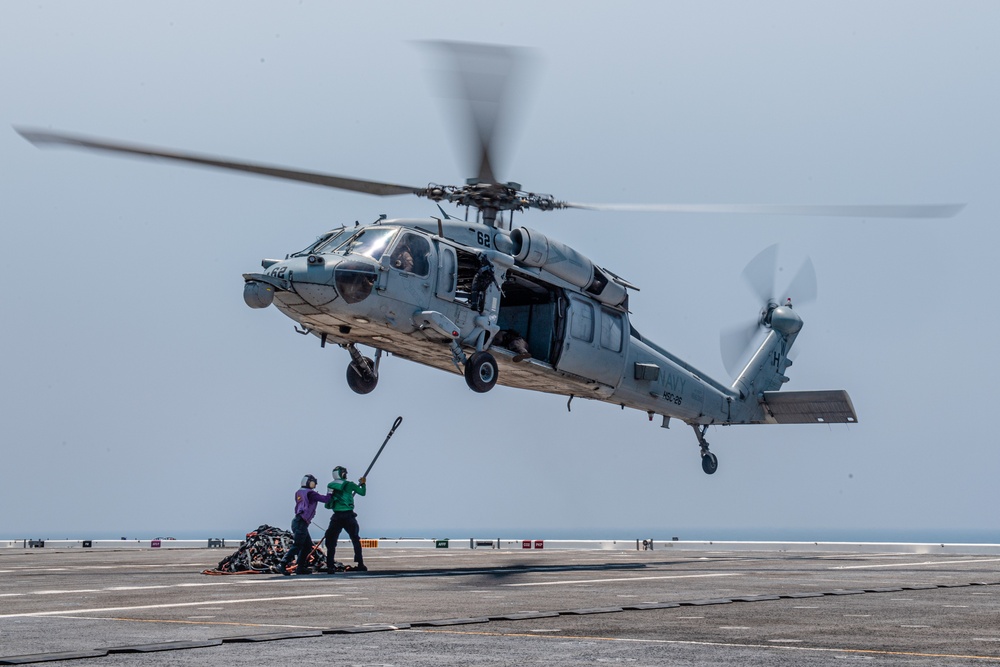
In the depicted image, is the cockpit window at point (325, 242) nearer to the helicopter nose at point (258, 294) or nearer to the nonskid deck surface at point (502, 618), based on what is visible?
the helicopter nose at point (258, 294)

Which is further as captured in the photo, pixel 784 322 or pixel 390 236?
pixel 784 322

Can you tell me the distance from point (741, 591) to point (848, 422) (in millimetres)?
19247

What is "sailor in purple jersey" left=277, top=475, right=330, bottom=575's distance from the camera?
70.0 feet

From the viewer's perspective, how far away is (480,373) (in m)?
25.8

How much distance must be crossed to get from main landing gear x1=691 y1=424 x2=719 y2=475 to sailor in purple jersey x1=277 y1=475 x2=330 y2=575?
15081 millimetres

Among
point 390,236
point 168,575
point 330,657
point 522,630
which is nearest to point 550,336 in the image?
point 390,236

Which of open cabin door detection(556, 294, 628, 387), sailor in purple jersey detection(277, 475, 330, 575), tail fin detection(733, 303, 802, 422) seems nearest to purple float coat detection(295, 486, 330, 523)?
sailor in purple jersey detection(277, 475, 330, 575)

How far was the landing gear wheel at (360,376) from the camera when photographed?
27156 mm

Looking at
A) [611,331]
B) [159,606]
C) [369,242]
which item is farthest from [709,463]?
[159,606]

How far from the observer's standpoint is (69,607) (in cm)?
1372

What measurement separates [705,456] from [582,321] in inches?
307

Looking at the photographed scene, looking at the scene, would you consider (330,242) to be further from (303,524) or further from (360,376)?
(303,524)

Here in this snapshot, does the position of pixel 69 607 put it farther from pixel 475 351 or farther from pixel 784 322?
pixel 784 322

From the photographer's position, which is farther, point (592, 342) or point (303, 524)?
point (592, 342)
